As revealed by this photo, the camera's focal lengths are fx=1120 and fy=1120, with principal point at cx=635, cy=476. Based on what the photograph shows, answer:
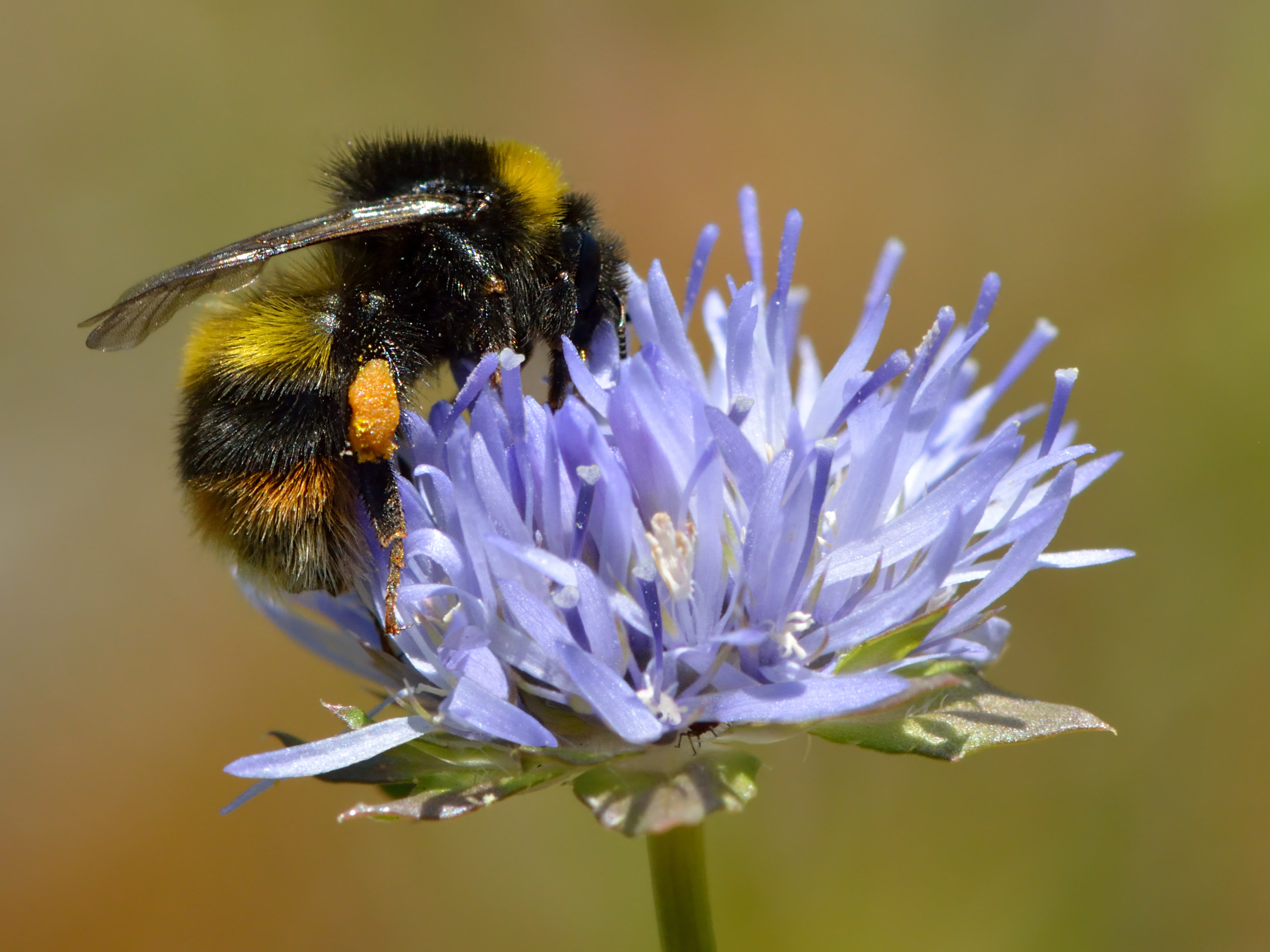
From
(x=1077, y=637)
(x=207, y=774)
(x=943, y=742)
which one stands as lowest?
(x=207, y=774)

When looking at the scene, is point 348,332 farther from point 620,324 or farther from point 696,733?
point 696,733

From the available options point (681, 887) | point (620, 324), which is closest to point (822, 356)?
point (620, 324)

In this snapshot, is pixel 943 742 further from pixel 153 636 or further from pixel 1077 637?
pixel 153 636

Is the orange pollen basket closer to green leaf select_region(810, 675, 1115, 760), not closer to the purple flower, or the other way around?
the purple flower

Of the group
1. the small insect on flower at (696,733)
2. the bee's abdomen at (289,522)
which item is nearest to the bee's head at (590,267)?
the bee's abdomen at (289,522)

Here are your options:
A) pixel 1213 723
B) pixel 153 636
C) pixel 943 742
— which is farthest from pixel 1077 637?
pixel 153 636
